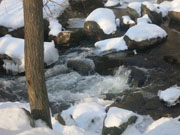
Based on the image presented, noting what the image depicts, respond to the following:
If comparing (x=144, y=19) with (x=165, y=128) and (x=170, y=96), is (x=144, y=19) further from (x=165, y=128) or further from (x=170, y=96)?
(x=165, y=128)

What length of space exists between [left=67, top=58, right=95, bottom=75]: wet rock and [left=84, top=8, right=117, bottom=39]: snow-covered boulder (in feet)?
8.07

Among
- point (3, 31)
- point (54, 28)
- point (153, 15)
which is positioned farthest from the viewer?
point (153, 15)

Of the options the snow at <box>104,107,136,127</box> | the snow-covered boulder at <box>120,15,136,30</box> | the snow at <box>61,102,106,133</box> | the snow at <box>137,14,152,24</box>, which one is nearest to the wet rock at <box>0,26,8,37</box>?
the snow-covered boulder at <box>120,15,136,30</box>

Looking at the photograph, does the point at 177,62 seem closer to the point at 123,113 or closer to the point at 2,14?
the point at 123,113

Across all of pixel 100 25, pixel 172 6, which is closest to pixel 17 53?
pixel 100 25

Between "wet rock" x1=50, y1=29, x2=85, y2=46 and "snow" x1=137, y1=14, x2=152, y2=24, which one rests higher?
"snow" x1=137, y1=14, x2=152, y2=24

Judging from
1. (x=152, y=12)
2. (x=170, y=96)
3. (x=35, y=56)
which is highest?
(x=35, y=56)

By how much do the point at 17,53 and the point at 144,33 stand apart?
5019 mm

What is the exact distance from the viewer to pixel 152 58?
33.0 feet

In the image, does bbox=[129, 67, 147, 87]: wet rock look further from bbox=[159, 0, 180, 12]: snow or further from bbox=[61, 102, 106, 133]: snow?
bbox=[159, 0, 180, 12]: snow

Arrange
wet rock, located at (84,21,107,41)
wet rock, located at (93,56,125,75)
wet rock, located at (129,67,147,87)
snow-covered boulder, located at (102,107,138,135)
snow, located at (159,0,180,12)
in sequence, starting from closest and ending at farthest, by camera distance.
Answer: snow-covered boulder, located at (102,107,138,135)
wet rock, located at (129,67,147,87)
wet rock, located at (93,56,125,75)
wet rock, located at (84,21,107,41)
snow, located at (159,0,180,12)

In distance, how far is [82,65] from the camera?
9.89 metres

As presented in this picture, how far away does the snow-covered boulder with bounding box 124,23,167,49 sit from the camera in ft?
35.5

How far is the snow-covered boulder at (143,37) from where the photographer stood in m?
10.8
